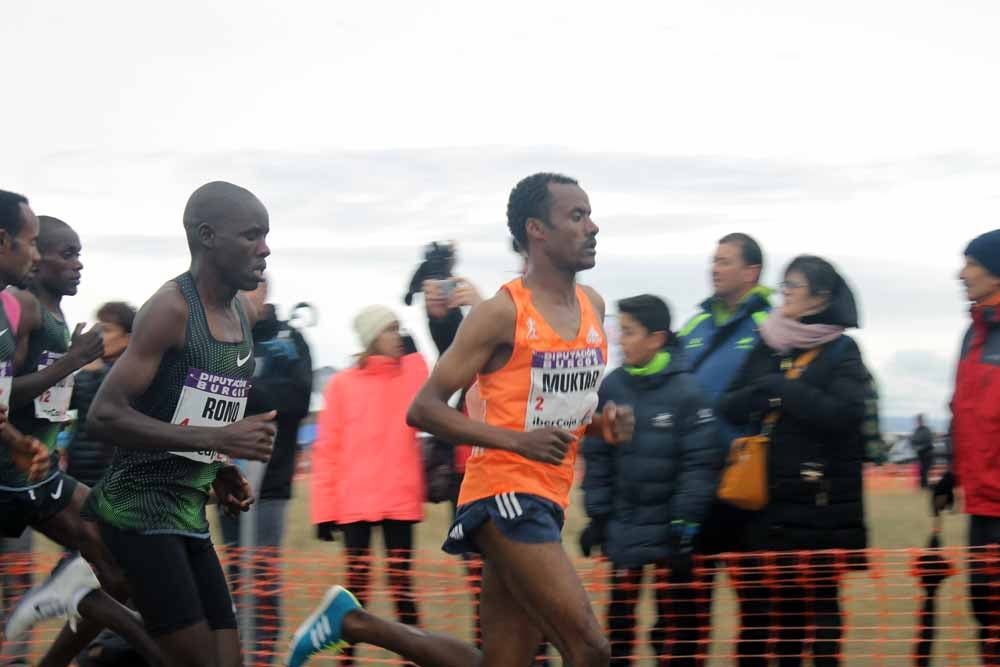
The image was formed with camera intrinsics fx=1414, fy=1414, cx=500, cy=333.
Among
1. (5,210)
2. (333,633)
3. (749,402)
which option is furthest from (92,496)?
(749,402)

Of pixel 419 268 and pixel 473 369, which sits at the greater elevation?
pixel 419 268

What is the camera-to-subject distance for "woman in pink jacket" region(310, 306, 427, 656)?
6.75m

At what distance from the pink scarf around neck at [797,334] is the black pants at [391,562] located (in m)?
1.95

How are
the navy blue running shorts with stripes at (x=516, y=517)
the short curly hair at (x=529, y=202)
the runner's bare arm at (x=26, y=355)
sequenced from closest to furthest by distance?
the navy blue running shorts with stripes at (x=516, y=517) → the short curly hair at (x=529, y=202) → the runner's bare arm at (x=26, y=355)

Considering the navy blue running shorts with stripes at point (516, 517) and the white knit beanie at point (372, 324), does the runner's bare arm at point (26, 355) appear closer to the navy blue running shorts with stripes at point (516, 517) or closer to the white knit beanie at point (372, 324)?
the white knit beanie at point (372, 324)

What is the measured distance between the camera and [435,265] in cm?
726

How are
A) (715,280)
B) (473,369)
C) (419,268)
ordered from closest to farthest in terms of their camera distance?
1. (473,369)
2. (715,280)
3. (419,268)

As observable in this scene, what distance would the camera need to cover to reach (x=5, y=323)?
5727 mm

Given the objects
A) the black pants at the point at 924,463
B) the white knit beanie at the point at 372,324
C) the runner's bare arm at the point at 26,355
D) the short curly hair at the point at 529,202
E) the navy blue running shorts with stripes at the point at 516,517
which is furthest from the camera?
the black pants at the point at 924,463

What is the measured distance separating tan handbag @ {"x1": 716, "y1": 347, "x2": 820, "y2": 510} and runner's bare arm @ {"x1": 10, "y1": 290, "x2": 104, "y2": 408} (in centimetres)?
267

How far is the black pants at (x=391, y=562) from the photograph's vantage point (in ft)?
21.6

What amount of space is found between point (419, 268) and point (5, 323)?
7.35 ft

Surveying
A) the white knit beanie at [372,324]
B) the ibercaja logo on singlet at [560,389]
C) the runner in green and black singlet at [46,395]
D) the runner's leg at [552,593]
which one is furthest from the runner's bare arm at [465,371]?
the white knit beanie at [372,324]

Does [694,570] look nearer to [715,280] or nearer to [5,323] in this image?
[715,280]
